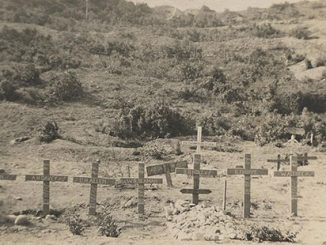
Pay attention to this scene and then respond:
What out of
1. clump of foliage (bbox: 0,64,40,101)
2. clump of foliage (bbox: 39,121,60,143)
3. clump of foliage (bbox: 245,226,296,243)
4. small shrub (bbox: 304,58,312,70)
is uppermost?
small shrub (bbox: 304,58,312,70)

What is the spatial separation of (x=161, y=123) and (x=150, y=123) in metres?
0.52

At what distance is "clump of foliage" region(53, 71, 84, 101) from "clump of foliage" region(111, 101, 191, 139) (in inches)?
154

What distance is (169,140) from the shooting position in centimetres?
2420

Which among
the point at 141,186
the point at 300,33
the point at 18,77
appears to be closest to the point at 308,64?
the point at 300,33

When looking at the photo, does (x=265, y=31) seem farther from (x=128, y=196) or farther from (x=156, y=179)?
(x=156, y=179)

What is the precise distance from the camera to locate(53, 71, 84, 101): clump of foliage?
28.2m

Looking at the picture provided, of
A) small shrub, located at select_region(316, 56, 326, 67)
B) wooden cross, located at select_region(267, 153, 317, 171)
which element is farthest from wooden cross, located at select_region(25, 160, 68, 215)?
small shrub, located at select_region(316, 56, 326, 67)

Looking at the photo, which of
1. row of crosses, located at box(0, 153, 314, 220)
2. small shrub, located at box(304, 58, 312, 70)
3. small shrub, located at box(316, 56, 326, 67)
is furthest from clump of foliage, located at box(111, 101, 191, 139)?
small shrub, located at box(316, 56, 326, 67)

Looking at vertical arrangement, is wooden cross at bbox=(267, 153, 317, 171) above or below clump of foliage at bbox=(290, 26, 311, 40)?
below

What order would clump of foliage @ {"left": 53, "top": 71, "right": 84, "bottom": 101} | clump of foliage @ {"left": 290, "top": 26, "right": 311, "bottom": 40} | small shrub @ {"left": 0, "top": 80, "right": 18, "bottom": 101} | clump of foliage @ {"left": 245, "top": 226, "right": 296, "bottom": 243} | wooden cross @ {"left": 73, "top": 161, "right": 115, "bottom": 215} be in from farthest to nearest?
clump of foliage @ {"left": 290, "top": 26, "right": 311, "bottom": 40} → clump of foliage @ {"left": 53, "top": 71, "right": 84, "bottom": 101} → small shrub @ {"left": 0, "top": 80, "right": 18, "bottom": 101} → wooden cross @ {"left": 73, "top": 161, "right": 115, "bottom": 215} → clump of foliage @ {"left": 245, "top": 226, "right": 296, "bottom": 243}

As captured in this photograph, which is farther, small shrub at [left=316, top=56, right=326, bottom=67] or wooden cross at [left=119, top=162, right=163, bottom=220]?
small shrub at [left=316, top=56, right=326, bottom=67]

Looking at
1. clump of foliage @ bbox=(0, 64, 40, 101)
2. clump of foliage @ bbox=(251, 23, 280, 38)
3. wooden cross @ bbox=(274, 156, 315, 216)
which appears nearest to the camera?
wooden cross @ bbox=(274, 156, 315, 216)

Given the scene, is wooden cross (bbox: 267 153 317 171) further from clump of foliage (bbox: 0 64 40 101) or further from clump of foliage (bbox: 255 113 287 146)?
clump of foliage (bbox: 0 64 40 101)

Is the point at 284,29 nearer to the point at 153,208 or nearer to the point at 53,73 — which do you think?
the point at 53,73
